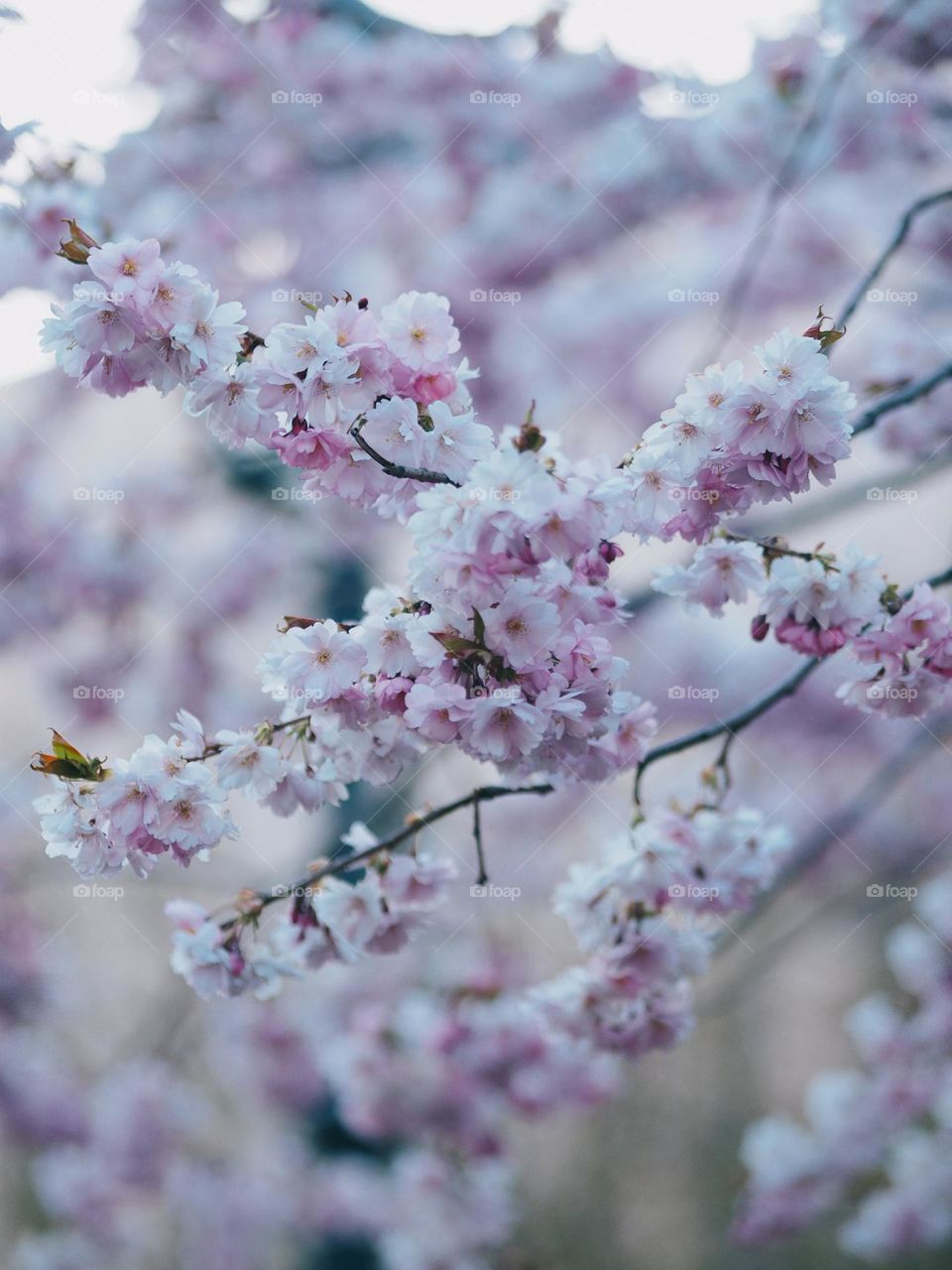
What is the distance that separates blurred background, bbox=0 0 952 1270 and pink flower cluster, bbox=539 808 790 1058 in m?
1.05

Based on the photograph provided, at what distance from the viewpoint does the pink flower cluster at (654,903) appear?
4.08 ft

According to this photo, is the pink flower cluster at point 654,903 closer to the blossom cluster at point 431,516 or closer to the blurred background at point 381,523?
the blossom cluster at point 431,516

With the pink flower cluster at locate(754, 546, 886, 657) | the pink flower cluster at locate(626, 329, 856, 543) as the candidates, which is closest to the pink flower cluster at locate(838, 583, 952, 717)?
the pink flower cluster at locate(754, 546, 886, 657)

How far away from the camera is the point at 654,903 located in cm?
125

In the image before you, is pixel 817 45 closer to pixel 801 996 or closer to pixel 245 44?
pixel 245 44

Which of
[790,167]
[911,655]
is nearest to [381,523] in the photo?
[790,167]

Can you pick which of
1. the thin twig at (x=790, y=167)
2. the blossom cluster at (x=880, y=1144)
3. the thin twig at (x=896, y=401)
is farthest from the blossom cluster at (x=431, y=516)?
the blossom cluster at (x=880, y=1144)

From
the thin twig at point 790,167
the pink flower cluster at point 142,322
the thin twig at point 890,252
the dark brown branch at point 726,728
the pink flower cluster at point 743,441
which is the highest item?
the thin twig at point 790,167

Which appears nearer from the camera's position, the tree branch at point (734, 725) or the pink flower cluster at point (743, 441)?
the pink flower cluster at point (743, 441)

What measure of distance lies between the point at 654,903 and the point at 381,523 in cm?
157

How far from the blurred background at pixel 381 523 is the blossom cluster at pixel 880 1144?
0.29 meters

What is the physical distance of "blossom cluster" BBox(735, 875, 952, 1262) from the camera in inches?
93.9

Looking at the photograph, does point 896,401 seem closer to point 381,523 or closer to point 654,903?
point 654,903

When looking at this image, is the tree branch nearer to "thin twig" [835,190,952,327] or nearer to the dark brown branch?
the dark brown branch
